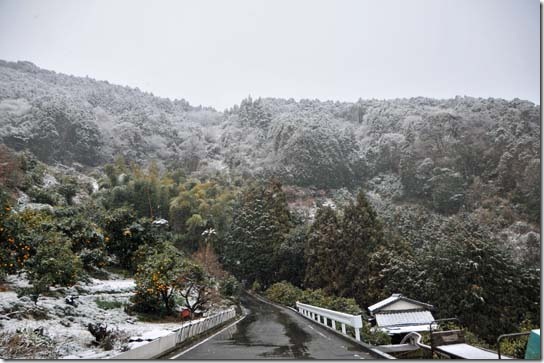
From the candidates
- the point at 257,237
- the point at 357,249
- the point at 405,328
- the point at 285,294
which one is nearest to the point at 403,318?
the point at 405,328

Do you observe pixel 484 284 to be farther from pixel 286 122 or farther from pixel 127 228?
pixel 286 122

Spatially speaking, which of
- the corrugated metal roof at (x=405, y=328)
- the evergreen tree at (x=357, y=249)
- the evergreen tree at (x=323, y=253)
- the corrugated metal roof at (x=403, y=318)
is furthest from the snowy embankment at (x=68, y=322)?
the evergreen tree at (x=323, y=253)

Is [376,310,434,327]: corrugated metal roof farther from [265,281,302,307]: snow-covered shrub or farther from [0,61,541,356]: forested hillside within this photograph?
[265,281,302,307]: snow-covered shrub

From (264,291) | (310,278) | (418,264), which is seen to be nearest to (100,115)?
(264,291)

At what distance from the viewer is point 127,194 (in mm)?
32969

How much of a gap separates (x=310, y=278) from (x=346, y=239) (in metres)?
3.87

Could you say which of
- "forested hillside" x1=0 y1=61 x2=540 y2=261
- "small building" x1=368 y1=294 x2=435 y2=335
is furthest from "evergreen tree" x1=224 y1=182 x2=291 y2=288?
"small building" x1=368 y1=294 x2=435 y2=335

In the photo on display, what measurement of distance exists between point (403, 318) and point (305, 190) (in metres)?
40.0

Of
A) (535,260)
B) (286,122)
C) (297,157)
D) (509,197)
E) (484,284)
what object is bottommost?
(484,284)

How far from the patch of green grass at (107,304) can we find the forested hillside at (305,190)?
552 millimetres

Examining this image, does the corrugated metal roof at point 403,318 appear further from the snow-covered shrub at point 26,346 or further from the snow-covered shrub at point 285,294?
the snow-covered shrub at point 285,294

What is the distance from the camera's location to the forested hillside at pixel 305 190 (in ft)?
57.2

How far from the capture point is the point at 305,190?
50.2 m

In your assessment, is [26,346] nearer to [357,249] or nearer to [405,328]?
[405,328]
